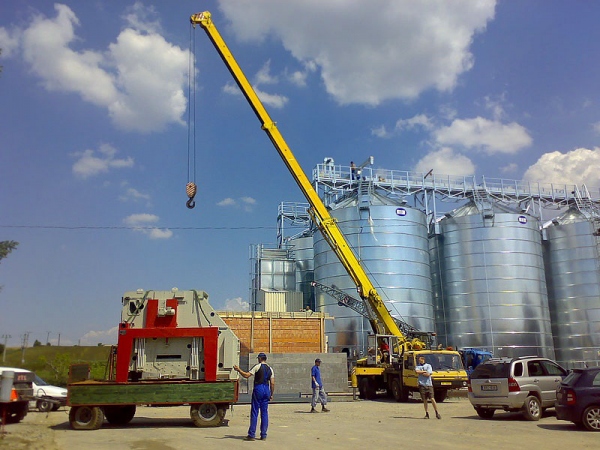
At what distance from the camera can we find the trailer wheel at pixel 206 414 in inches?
485

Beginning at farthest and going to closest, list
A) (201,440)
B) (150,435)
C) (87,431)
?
(87,431)
(150,435)
(201,440)

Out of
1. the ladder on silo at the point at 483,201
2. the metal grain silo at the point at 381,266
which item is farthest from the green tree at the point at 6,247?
the ladder on silo at the point at 483,201

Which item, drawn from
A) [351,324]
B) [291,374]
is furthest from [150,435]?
[351,324]

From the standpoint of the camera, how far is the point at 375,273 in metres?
37.6

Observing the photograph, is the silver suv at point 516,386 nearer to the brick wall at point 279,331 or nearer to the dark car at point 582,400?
the dark car at point 582,400

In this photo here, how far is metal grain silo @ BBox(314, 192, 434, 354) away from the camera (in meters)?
37.2

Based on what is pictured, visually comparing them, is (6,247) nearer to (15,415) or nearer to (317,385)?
(15,415)

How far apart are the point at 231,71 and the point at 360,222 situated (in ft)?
53.7

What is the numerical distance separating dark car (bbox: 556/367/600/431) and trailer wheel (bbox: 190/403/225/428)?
7.43 m

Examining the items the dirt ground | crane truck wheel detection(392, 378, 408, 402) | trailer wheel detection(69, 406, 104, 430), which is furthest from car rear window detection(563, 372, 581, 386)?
crane truck wheel detection(392, 378, 408, 402)

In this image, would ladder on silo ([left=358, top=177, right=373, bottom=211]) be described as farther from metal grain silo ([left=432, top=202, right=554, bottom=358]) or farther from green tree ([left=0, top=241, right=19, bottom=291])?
green tree ([left=0, top=241, right=19, bottom=291])

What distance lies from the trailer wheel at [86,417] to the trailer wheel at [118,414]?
0.98m

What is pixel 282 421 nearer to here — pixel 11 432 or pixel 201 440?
pixel 201 440

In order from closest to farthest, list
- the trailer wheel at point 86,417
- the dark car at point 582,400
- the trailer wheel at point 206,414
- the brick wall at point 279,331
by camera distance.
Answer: the dark car at point 582,400, the trailer wheel at point 86,417, the trailer wheel at point 206,414, the brick wall at point 279,331
